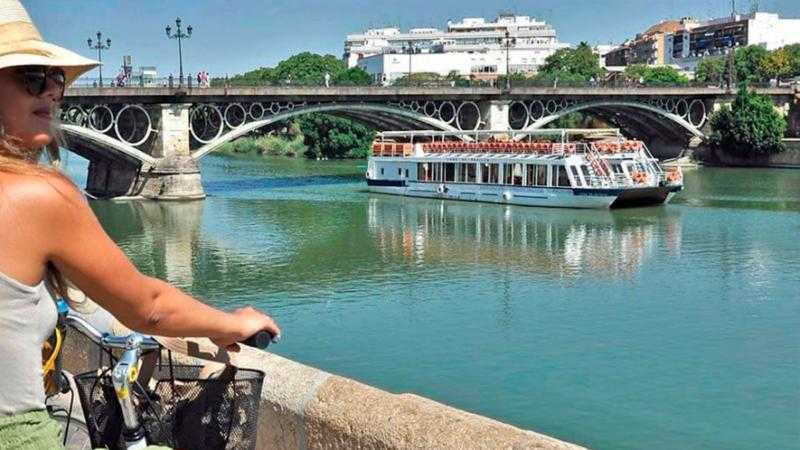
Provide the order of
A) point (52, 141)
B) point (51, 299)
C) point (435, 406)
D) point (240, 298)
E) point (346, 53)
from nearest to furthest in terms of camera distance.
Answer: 1. point (51, 299)
2. point (52, 141)
3. point (435, 406)
4. point (240, 298)
5. point (346, 53)

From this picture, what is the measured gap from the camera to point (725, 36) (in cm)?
11750

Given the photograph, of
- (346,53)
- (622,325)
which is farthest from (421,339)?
(346,53)

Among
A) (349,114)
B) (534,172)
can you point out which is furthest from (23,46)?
(349,114)

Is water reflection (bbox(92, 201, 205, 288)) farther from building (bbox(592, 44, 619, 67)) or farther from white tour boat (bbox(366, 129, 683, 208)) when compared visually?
building (bbox(592, 44, 619, 67))

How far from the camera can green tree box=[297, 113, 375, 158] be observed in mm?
62406

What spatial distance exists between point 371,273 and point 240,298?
3.21 meters

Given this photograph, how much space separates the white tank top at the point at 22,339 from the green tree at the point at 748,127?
2036 inches

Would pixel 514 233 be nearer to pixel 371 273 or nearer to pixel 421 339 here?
pixel 371 273

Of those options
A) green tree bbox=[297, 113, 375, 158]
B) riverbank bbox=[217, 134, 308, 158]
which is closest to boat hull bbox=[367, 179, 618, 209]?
green tree bbox=[297, 113, 375, 158]

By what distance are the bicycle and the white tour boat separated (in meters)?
28.6

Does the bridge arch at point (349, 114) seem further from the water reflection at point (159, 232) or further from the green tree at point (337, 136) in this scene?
the green tree at point (337, 136)

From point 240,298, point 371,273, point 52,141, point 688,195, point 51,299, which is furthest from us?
point 688,195

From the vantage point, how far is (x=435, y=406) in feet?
9.95

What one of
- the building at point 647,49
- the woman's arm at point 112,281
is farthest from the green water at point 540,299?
the building at point 647,49
